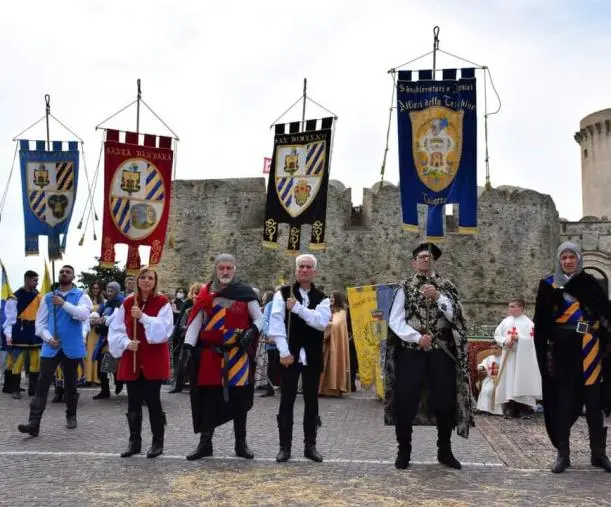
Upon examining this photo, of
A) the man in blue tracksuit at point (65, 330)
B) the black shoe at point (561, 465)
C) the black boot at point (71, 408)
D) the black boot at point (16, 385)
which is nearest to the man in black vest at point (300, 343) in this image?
the black shoe at point (561, 465)

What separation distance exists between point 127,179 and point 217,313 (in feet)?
16.2

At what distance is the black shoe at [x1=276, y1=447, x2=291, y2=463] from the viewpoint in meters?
6.88

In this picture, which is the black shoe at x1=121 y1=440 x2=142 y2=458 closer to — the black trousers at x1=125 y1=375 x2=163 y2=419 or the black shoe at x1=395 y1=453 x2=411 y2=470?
the black trousers at x1=125 y1=375 x2=163 y2=419

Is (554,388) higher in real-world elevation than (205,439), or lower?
higher

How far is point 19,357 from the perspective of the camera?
40.7 ft

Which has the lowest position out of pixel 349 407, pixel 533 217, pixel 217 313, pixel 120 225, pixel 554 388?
pixel 349 407

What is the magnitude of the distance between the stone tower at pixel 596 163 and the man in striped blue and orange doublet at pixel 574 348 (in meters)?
46.6

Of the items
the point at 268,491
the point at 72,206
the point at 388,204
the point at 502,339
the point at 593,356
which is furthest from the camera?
the point at 388,204

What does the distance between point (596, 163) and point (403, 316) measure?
48.6 meters

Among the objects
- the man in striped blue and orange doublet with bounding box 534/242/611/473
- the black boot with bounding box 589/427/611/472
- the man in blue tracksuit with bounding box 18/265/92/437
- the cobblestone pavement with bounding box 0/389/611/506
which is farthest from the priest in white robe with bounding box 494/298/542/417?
the man in blue tracksuit with bounding box 18/265/92/437

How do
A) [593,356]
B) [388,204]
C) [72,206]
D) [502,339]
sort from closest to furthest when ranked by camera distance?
1. [593,356]
2. [502,339]
3. [72,206]
4. [388,204]

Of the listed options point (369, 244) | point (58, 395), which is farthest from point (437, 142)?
point (369, 244)

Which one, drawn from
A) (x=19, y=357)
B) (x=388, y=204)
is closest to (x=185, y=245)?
(x=388, y=204)

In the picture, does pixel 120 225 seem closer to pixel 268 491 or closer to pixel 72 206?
pixel 72 206
